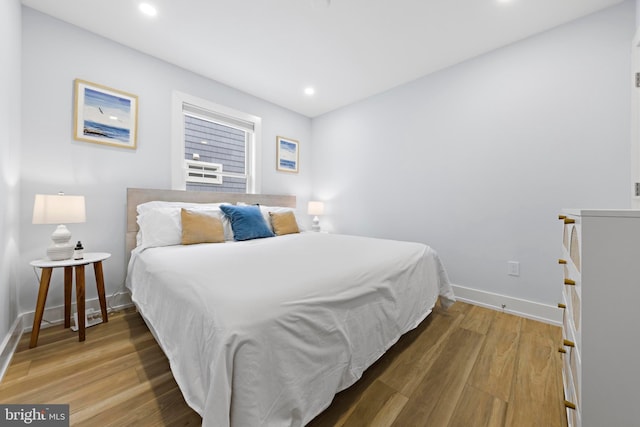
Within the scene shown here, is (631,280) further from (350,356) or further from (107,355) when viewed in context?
(107,355)

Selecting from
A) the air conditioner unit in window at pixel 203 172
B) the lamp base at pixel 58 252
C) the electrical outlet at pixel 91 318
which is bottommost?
the electrical outlet at pixel 91 318

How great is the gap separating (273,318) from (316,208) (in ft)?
10.1

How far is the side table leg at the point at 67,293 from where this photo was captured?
73.8 inches

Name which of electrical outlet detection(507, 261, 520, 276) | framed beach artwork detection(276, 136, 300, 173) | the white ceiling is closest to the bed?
electrical outlet detection(507, 261, 520, 276)

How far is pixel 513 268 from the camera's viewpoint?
2.30 meters

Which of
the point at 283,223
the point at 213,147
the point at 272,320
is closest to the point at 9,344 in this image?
the point at 272,320

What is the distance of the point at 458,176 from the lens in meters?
Result: 2.64

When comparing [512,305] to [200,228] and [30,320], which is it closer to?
[200,228]

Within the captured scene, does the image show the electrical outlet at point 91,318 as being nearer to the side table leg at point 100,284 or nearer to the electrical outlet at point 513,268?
the side table leg at point 100,284

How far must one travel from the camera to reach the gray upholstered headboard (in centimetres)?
233

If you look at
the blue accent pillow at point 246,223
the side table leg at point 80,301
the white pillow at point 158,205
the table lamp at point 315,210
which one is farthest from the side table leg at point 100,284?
the table lamp at point 315,210

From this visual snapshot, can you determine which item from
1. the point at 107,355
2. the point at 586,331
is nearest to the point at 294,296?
the point at 586,331

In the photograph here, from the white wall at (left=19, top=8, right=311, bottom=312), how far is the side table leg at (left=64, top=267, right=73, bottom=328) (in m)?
0.24

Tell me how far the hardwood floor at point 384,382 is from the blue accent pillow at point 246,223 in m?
1.10
